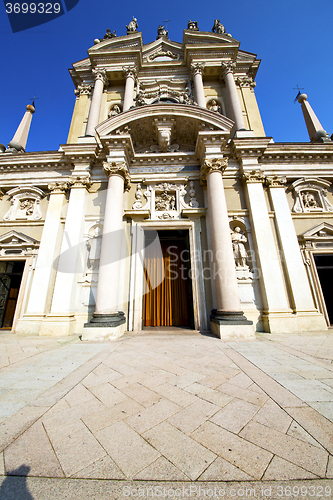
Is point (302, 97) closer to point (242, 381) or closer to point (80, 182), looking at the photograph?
point (80, 182)

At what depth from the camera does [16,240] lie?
862 cm

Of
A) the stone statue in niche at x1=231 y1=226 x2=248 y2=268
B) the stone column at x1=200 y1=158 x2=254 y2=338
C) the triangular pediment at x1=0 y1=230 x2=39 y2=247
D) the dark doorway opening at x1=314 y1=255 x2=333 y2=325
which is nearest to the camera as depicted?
the stone column at x1=200 y1=158 x2=254 y2=338

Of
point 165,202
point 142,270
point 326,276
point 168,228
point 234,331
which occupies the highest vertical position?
point 165,202

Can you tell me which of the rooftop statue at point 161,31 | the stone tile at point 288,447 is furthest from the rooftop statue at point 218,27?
the stone tile at point 288,447

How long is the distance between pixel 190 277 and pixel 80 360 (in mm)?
5245

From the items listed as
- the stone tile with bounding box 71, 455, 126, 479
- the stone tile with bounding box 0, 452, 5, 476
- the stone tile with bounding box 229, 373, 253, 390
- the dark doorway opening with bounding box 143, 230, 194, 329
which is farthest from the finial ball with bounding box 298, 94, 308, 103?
the stone tile with bounding box 0, 452, 5, 476

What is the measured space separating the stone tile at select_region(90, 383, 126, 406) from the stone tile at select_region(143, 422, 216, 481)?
2.19ft

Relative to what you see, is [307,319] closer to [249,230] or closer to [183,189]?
[249,230]

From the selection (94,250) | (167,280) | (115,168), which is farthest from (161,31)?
(167,280)

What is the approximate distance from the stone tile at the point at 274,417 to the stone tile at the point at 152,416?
2.64 feet

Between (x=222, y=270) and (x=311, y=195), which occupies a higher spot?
(x=311, y=195)

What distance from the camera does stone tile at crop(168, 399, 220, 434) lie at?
5.81ft

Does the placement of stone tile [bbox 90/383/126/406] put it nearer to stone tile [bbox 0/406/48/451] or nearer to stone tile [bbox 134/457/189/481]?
stone tile [bbox 0/406/48/451]

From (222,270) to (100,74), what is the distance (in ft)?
44.3
